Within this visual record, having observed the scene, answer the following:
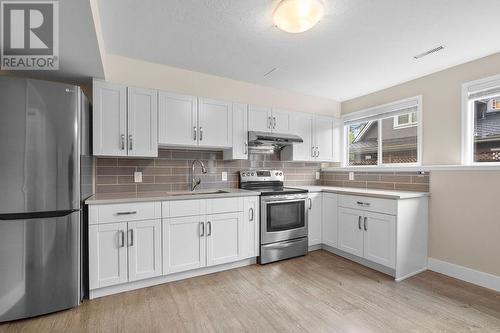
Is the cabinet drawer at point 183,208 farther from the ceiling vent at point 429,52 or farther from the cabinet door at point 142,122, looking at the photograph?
the ceiling vent at point 429,52

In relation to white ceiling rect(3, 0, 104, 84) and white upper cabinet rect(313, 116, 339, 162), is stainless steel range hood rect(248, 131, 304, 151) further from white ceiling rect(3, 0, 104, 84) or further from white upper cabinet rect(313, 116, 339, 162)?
white ceiling rect(3, 0, 104, 84)

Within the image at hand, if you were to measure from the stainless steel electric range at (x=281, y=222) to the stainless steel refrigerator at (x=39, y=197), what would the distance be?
6.25 feet

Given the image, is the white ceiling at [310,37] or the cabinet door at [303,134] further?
the cabinet door at [303,134]

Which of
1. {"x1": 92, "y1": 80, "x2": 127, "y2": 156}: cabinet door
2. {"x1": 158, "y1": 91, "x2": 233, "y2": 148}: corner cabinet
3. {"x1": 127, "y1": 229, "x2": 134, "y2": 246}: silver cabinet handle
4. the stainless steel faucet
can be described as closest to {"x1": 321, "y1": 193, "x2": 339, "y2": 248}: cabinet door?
{"x1": 158, "y1": 91, "x2": 233, "y2": 148}: corner cabinet

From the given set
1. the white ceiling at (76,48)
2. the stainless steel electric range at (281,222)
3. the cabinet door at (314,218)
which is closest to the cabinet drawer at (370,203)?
the cabinet door at (314,218)

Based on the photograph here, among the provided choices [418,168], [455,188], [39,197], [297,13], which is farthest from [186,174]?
[455,188]

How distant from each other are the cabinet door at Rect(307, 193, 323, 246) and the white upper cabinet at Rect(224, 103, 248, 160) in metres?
1.17

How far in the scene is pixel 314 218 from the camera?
→ 11.4 feet

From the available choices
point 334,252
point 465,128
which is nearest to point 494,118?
point 465,128

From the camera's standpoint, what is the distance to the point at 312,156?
3.91m

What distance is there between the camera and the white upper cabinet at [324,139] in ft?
13.0

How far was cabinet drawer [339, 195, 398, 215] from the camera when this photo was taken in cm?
263

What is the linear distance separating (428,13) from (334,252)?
2.87m

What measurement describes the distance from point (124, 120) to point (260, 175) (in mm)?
1937
